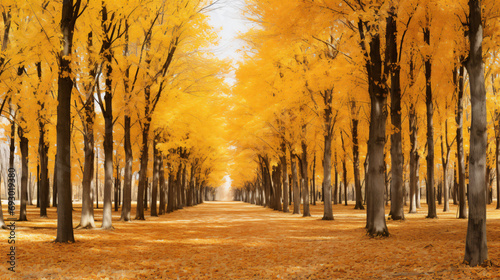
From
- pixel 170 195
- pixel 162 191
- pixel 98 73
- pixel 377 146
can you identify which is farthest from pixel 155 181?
pixel 377 146

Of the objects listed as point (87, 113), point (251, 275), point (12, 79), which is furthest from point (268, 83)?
point (251, 275)

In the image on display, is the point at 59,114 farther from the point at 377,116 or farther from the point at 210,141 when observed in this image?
the point at 210,141

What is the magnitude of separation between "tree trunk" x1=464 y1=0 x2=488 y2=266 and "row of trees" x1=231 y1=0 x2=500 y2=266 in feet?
0.05

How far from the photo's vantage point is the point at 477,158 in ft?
19.4

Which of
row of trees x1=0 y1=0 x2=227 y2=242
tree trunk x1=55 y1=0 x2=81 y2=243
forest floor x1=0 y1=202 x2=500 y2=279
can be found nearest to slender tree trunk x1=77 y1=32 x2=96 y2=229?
row of trees x1=0 y1=0 x2=227 y2=242

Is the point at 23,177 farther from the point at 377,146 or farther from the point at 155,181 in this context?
the point at 377,146

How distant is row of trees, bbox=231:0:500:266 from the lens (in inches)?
263

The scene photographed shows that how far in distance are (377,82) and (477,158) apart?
5.34 meters

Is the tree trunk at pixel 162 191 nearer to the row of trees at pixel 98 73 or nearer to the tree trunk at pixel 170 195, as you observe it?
the tree trunk at pixel 170 195

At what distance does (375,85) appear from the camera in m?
11.0

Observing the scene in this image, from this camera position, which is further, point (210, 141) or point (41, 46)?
point (210, 141)

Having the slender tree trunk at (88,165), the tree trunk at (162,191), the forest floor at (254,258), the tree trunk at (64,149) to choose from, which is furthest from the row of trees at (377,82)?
the slender tree trunk at (88,165)

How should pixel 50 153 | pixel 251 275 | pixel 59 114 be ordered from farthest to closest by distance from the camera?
1. pixel 50 153
2. pixel 59 114
3. pixel 251 275

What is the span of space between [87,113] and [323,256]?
9.96m
